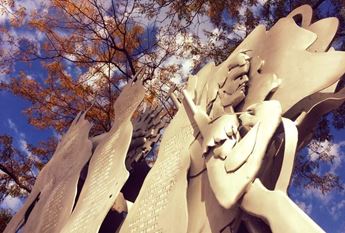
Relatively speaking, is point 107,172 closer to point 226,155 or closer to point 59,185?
point 59,185

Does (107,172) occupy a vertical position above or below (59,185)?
below

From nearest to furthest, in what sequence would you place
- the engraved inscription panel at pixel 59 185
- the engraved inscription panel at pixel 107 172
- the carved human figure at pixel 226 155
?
the carved human figure at pixel 226 155 < the engraved inscription panel at pixel 107 172 < the engraved inscription panel at pixel 59 185

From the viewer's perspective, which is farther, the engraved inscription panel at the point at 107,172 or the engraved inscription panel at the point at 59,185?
the engraved inscription panel at the point at 59,185

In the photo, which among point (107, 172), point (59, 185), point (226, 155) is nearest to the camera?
point (226, 155)

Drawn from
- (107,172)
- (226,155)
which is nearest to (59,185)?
(107,172)

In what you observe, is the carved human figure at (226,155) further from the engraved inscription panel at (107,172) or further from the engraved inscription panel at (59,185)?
the engraved inscription panel at (59,185)

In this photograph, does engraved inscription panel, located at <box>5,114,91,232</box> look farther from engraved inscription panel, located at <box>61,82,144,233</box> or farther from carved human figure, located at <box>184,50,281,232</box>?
carved human figure, located at <box>184,50,281,232</box>

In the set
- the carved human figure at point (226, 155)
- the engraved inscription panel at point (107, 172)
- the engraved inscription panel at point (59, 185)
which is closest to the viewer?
the carved human figure at point (226, 155)

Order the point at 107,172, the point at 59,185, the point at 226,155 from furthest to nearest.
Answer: the point at 59,185 < the point at 107,172 < the point at 226,155

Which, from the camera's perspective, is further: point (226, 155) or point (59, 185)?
point (59, 185)

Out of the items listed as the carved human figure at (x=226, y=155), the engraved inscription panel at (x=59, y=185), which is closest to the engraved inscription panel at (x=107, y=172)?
the engraved inscription panel at (x=59, y=185)

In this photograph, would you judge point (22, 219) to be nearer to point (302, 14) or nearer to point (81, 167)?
point (81, 167)

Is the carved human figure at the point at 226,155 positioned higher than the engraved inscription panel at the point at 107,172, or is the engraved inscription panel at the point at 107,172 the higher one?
the engraved inscription panel at the point at 107,172

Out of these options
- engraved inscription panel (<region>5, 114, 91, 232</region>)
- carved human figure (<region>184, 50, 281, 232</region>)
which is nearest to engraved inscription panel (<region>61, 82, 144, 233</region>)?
engraved inscription panel (<region>5, 114, 91, 232</region>)
